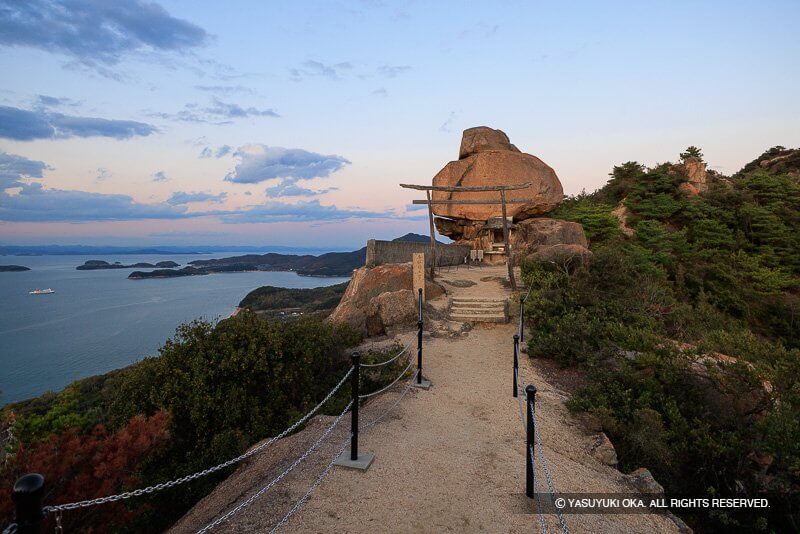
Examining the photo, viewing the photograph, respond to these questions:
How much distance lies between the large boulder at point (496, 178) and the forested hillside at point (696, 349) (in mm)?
4265

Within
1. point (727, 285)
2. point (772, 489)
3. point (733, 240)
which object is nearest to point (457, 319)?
point (772, 489)

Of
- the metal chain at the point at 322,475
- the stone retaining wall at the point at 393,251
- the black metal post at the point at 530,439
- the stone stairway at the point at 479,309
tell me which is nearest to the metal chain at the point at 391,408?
the metal chain at the point at 322,475

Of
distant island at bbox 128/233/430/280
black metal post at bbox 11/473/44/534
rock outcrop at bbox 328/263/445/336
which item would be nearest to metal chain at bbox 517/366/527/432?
rock outcrop at bbox 328/263/445/336

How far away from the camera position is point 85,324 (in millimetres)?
46500

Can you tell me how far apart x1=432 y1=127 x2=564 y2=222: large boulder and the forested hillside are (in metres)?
4.27

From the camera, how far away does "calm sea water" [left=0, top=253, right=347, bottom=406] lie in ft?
101

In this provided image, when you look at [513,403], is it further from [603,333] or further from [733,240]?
[733,240]

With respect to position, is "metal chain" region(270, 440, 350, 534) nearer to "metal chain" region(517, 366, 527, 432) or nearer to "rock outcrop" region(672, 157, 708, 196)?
"metal chain" region(517, 366, 527, 432)

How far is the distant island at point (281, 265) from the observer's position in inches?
3618

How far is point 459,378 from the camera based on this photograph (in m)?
7.27

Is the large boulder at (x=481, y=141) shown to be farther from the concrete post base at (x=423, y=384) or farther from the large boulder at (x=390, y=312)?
the concrete post base at (x=423, y=384)

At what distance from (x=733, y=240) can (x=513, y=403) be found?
21.2 meters

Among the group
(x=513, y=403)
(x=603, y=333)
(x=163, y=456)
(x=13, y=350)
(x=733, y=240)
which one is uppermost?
(x=733, y=240)

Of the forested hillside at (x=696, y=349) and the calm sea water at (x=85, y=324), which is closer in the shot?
the forested hillside at (x=696, y=349)
